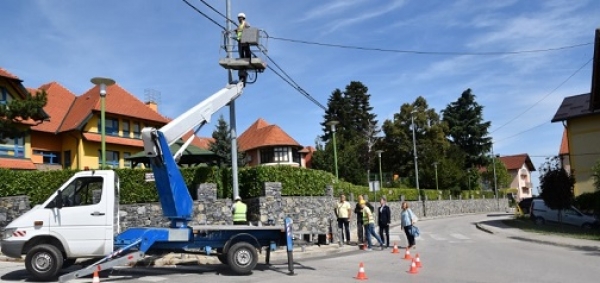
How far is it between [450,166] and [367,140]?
47.0 ft

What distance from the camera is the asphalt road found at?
11.2 metres

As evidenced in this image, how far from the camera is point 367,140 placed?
74062mm

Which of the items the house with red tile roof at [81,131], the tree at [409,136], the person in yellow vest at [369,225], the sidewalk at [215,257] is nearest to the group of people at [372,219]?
the person in yellow vest at [369,225]

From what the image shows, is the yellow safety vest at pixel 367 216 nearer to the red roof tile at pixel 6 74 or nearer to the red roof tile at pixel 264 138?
the red roof tile at pixel 6 74

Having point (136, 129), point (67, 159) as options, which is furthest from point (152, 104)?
point (67, 159)

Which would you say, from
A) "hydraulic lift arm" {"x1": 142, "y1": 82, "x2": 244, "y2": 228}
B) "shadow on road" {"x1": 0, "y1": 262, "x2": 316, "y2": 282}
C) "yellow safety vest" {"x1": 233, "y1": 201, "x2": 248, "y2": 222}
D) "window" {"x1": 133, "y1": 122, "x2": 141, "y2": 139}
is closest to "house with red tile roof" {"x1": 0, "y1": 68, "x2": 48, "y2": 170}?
"window" {"x1": 133, "y1": 122, "x2": 141, "y2": 139}

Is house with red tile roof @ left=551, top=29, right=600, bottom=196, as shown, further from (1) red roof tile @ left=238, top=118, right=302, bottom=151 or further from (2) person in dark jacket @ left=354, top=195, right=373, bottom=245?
(1) red roof tile @ left=238, top=118, right=302, bottom=151

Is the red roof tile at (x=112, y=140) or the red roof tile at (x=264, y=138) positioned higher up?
the red roof tile at (x=264, y=138)

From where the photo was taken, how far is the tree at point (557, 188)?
2855 cm

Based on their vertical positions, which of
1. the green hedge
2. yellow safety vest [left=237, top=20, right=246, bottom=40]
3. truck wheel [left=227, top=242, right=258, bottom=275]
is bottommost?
truck wheel [left=227, top=242, right=258, bottom=275]

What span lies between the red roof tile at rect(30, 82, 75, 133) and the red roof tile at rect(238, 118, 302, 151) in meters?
23.4

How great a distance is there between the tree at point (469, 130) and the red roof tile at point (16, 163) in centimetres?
6124

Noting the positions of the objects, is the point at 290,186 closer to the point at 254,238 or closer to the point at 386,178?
the point at 254,238

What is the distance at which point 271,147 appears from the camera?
62250mm
